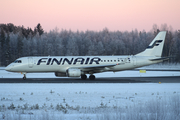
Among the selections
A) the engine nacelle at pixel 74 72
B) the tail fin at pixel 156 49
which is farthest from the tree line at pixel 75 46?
the engine nacelle at pixel 74 72

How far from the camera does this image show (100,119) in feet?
31.3

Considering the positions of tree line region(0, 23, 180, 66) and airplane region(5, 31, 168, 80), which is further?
tree line region(0, 23, 180, 66)

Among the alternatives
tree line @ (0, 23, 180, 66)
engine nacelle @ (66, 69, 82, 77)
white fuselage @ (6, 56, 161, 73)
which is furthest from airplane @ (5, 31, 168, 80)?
tree line @ (0, 23, 180, 66)

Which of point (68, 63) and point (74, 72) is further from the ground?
point (68, 63)

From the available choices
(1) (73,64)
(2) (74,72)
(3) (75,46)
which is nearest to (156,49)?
(1) (73,64)

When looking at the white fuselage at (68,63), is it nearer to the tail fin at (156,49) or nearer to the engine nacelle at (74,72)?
the tail fin at (156,49)

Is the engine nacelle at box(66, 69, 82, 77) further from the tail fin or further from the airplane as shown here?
the tail fin

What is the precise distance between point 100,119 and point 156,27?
365 ft

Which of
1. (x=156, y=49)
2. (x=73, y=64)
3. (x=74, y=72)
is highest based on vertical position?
(x=156, y=49)

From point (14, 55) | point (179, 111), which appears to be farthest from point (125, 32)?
point (179, 111)

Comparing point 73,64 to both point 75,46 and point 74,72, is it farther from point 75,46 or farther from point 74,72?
point 75,46

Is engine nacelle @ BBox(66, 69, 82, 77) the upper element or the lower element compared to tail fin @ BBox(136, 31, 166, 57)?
lower

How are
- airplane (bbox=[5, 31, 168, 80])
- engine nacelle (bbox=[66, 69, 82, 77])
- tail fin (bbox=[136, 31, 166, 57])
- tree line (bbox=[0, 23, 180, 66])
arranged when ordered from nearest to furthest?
engine nacelle (bbox=[66, 69, 82, 77])
airplane (bbox=[5, 31, 168, 80])
tail fin (bbox=[136, 31, 166, 57])
tree line (bbox=[0, 23, 180, 66])

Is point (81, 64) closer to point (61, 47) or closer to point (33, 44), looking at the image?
point (61, 47)
